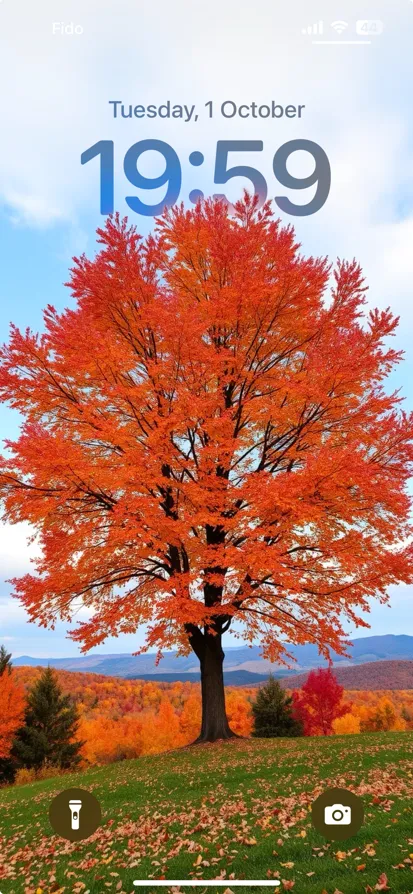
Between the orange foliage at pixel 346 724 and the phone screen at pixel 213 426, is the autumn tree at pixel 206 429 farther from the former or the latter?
the orange foliage at pixel 346 724

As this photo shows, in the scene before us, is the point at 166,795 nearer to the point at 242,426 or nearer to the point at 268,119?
the point at 242,426

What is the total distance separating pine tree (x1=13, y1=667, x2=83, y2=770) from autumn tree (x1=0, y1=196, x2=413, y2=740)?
20.5 metres

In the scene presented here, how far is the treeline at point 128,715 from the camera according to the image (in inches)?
1178

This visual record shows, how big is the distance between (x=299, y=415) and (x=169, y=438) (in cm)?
327

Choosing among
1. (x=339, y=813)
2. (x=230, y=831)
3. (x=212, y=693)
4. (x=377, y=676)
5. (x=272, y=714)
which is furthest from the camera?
(x=377, y=676)

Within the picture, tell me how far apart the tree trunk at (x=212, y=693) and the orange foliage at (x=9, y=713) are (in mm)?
17897

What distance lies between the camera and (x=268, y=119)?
18.2ft

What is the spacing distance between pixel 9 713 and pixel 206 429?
80.1ft

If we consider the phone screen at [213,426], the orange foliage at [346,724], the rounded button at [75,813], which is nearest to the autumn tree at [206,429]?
the phone screen at [213,426]

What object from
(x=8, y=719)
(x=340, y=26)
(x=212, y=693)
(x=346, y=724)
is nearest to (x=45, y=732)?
(x=8, y=719)

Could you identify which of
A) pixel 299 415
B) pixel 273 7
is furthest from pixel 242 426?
pixel 273 7

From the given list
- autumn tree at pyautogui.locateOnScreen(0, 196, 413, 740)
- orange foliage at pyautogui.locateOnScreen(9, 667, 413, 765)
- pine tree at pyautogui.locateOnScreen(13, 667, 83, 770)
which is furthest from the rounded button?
orange foliage at pyautogui.locateOnScreen(9, 667, 413, 765)

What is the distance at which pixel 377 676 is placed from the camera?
240ft

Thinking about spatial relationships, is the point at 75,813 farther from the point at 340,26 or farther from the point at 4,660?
the point at 4,660
